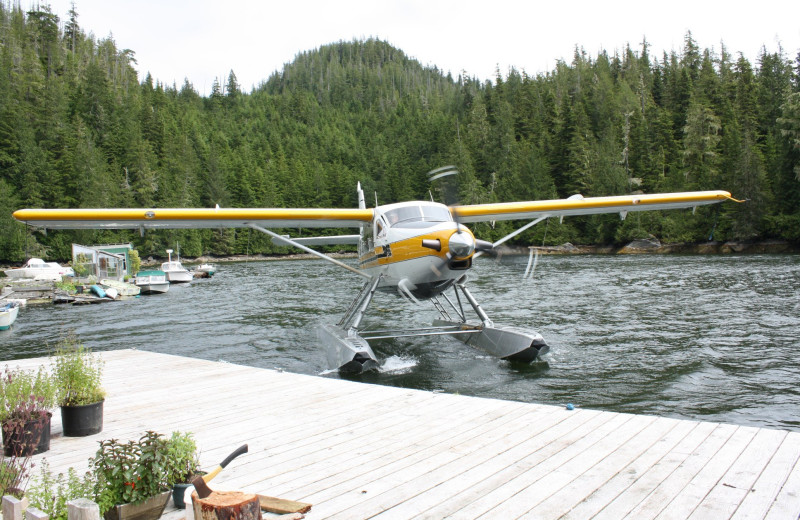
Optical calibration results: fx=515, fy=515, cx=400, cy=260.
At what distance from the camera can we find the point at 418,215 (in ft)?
33.0

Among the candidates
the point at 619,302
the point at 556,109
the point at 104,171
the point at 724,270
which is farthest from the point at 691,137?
the point at 104,171

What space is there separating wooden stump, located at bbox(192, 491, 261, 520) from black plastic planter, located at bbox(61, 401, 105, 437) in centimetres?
271

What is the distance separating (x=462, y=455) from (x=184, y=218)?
936 cm

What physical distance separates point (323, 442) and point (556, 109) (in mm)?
89778

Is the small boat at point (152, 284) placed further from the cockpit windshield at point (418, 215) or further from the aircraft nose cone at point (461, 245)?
the aircraft nose cone at point (461, 245)

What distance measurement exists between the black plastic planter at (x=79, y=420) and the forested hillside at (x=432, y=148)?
1996 inches

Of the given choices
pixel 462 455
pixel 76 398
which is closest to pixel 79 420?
pixel 76 398

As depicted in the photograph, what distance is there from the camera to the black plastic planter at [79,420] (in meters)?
4.35

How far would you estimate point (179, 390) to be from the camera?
616cm

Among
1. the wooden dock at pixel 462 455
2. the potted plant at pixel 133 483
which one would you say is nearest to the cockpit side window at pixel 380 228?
the wooden dock at pixel 462 455

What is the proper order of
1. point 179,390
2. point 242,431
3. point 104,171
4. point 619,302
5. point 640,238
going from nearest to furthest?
point 242,431 < point 179,390 < point 619,302 < point 640,238 < point 104,171

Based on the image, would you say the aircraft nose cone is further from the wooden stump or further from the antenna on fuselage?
the wooden stump

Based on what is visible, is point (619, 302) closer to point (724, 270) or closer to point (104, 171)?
point (724, 270)

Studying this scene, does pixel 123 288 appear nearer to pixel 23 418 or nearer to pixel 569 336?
pixel 569 336
